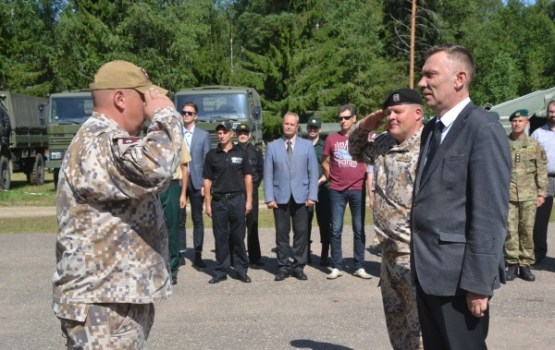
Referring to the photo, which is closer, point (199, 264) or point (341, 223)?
point (341, 223)

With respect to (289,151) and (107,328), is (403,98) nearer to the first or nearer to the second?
(107,328)

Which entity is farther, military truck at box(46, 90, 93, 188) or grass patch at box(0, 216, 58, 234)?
military truck at box(46, 90, 93, 188)

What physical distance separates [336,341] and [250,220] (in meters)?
3.78

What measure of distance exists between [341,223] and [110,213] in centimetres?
589

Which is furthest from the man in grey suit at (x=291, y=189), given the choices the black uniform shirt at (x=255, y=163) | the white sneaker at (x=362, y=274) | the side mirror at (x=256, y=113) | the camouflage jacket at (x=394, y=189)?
the side mirror at (x=256, y=113)

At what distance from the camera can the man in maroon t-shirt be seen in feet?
28.7

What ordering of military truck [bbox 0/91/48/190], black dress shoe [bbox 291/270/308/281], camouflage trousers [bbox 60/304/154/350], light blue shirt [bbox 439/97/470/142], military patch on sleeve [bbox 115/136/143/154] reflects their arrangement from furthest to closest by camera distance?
military truck [bbox 0/91/48/190], black dress shoe [bbox 291/270/308/281], light blue shirt [bbox 439/97/470/142], camouflage trousers [bbox 60/304/154/350], military patch on sleeve [bbox 115/136/143/154]

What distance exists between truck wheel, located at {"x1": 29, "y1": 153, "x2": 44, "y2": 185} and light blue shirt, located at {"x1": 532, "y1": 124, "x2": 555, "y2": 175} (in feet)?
63.7

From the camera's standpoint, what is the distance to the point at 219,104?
17.5 m

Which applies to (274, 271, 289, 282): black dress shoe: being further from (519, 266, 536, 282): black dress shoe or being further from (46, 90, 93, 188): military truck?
(46, 90, 93, 188): military truck

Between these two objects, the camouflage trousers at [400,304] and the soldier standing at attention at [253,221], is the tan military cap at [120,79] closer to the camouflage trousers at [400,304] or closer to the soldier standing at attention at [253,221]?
the camouflage trousers at [400,304]

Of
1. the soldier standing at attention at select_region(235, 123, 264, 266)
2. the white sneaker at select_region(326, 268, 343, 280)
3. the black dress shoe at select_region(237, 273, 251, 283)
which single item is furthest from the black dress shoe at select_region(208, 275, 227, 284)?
the white sneaker at select_region(326, 268, 343, 280)

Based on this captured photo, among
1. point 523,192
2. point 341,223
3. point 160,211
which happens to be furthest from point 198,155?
point 160,211

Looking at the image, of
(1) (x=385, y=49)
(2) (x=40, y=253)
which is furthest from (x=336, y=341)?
(1) (x=385, y=49)
